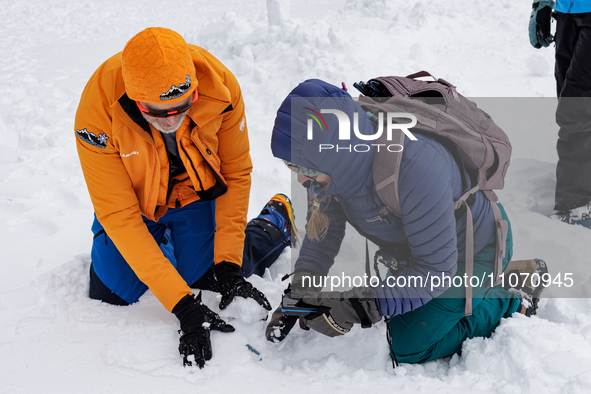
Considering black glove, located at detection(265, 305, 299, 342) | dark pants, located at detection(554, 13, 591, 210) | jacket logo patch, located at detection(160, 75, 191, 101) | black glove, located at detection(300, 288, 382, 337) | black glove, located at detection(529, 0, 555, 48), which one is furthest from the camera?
black glove, located at detection(529, 0, 555, 48)

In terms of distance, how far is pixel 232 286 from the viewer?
2104 mm

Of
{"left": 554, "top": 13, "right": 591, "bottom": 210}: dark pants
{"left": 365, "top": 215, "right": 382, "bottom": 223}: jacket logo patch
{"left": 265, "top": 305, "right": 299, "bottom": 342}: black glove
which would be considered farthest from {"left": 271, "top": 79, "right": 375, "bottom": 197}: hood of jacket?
{"left": 554, "top": 13, "right": 591, "bottom": 210}: dark pants

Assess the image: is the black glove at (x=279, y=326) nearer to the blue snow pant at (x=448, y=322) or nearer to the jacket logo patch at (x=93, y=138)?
the blue snow pant at (x=448, y=322)

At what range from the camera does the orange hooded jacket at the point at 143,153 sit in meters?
1.79

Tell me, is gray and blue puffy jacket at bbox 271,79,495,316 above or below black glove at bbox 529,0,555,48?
below

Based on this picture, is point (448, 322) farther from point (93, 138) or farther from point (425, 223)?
point (93, 138)

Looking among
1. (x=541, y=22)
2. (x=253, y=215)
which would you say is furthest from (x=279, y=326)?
(x=541, y=22)

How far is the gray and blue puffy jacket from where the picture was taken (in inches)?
55.7

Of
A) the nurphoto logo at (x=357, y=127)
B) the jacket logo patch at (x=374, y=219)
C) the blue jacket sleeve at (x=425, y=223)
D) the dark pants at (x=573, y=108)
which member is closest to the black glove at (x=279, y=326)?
the blue jacket sleeve at (x=425, y=223)

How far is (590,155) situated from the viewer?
2.88 m

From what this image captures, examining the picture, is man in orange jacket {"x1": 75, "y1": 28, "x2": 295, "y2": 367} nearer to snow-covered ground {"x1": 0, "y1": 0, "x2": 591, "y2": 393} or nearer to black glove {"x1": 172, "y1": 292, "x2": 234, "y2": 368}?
black glove {"x1": 172, "y1": 292, "x2": 234, "y2": 368}

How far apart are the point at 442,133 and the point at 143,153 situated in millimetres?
1218

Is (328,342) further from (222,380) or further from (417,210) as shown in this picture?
(417,210)

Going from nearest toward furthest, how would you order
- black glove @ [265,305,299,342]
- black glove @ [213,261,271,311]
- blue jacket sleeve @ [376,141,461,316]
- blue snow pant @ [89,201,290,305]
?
blue jacket sleeve @ [376,141,461,316] < black glove @ [265,305,299,342] < black glove @ [213,261,271,311] < blue snow pant @ [89,201,290,305]
